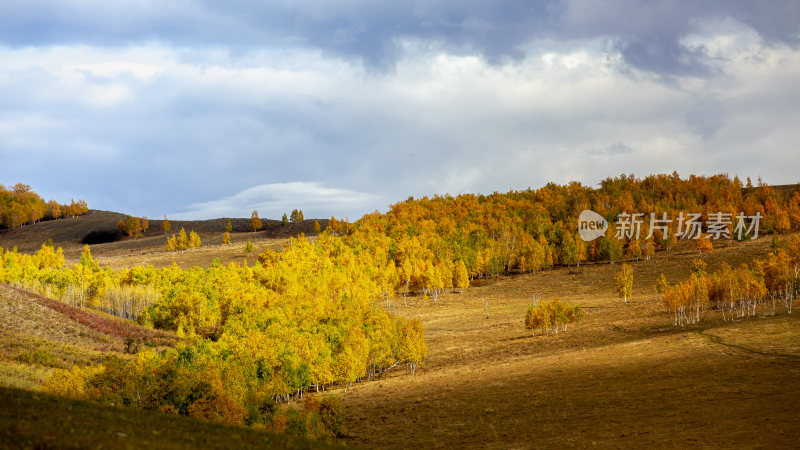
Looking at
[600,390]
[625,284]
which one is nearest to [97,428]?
[600,390]

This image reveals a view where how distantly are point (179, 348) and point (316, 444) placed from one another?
50.2 meters

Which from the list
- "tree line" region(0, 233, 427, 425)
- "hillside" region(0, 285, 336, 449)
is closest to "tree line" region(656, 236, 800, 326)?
"tree line" region(0, 233, 427, 425)

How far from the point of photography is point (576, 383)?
8225 centimetres

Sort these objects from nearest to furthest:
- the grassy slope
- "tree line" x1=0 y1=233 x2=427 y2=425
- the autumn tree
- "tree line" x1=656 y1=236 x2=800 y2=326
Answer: the grassy slope → "tree line" x1=0 y1=233 x2=427 y2=425 → "tree line" x1=656 y1=236 x2=800 y2=326 → the autumn tree

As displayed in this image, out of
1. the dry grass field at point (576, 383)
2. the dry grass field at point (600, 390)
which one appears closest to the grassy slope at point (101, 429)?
the dry grass field at point (576, 383)

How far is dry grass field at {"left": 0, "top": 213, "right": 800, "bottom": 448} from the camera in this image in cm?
6050

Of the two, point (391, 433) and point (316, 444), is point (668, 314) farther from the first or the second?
point (316, 444)

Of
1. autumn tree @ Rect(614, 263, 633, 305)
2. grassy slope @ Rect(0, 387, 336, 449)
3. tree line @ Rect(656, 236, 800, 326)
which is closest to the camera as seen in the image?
grassy slope @ Rect(0, 387, 336, 449)

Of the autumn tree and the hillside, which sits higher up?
the hillside

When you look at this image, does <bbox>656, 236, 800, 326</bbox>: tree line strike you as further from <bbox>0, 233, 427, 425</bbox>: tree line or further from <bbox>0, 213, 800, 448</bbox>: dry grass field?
<bbox>0, 233, 427, 425</bbox>: tree line

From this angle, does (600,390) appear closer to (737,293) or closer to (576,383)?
(576,383)

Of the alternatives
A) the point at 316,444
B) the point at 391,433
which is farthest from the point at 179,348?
the point at 316,444

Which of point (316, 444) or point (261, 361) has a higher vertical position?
point (316, 444)

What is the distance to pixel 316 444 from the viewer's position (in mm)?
34938
